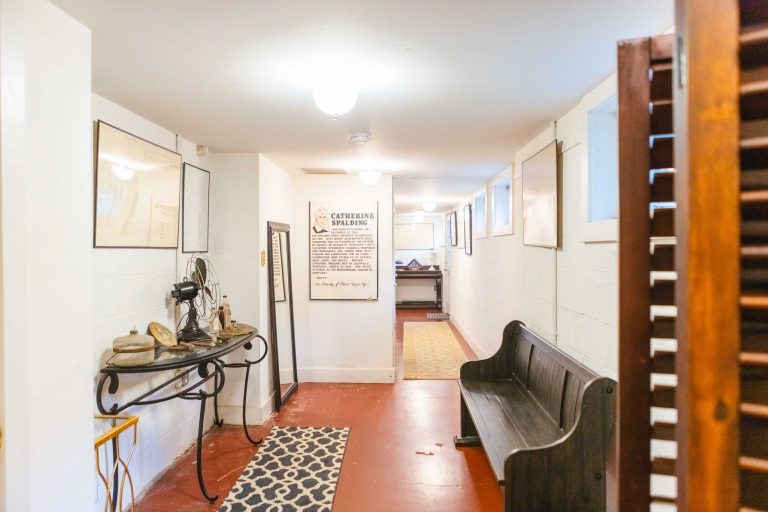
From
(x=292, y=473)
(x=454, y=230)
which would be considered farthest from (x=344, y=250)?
(x=454, y=230)

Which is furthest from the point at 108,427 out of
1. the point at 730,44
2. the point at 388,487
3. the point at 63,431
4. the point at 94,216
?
the point at 730,44

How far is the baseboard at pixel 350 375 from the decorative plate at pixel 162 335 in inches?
86.1

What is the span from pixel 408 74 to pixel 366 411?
291 cm

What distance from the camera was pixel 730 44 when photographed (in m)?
0.46

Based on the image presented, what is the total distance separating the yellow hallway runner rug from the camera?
4.77m

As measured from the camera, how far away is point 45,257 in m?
1.28

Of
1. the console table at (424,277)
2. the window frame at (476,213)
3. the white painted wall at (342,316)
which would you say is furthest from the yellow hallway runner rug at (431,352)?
the console table at (424,277)

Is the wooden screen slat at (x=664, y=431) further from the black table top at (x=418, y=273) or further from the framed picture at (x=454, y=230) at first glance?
the black table top at (x=418, y=273)

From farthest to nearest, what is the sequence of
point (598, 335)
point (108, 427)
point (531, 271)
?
point (531, 271)
point (108, 427)
point (598, 335)

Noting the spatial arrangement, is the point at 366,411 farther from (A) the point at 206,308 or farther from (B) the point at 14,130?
(B) the point at 14,130

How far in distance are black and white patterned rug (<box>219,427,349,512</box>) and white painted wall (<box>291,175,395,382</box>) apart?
122 centimetres

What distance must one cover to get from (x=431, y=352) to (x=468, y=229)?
1.99 m

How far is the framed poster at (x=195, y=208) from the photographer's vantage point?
301 centimetres

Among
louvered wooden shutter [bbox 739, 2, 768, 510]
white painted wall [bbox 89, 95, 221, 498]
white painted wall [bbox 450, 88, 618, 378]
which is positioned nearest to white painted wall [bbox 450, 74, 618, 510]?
white painted wall [bbox 450, 88, 618, 378]
